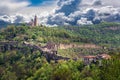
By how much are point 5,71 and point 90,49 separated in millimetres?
37945

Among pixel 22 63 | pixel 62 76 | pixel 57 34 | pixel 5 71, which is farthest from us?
pixel 57 34

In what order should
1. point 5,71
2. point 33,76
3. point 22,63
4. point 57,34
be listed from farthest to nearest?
point 57,34 → point 22,63 → point 5,71 → point 33,76

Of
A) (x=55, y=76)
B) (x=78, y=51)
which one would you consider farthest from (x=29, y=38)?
(x=55, y=76)

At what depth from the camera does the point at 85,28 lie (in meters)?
200

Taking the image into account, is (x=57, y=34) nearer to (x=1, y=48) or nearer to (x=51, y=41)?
(x=51, y=41)

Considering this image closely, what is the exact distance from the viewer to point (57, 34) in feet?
401

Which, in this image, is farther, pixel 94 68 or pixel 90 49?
pixel 90 49

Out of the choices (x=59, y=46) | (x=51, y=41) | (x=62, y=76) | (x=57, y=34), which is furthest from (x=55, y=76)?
(x=57, y=34)

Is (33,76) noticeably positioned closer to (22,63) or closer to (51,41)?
(22,63)

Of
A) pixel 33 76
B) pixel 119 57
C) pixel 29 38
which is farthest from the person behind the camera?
pixel 29 38

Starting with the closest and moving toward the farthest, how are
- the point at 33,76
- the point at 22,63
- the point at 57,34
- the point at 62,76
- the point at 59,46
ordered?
the point at 62,76, the point at 33,76, the point at 22,63, the point at 59,46, the point at 57,34

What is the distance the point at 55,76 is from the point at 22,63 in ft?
111

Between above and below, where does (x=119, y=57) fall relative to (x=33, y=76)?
above

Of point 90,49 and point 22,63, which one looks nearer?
point 22,63
